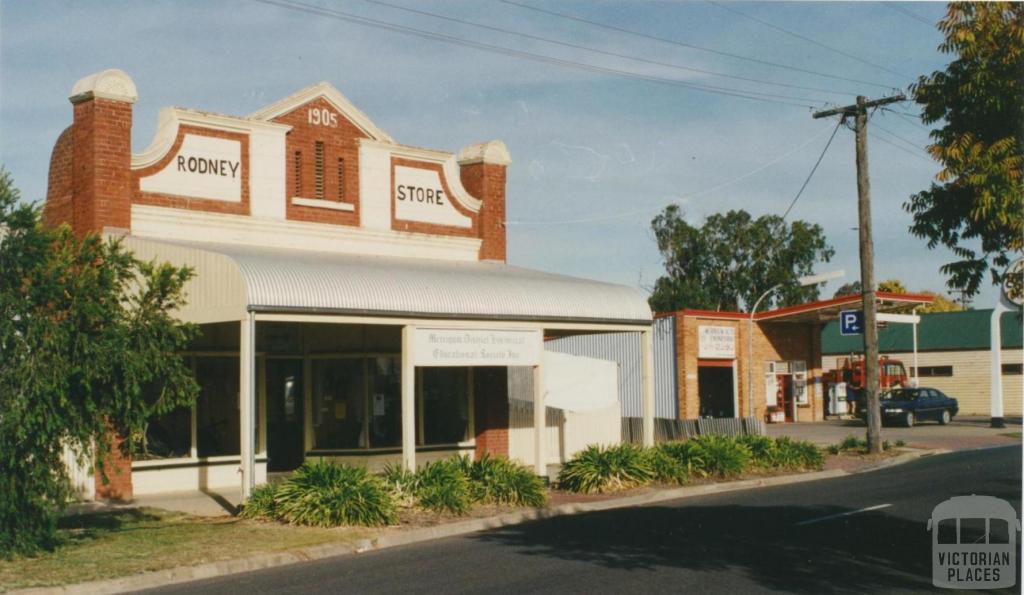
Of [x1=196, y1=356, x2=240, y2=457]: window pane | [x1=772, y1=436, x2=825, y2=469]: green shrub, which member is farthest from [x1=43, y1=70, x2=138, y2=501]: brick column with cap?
[x1=772, y1=436, x2=825, y2=469]: green shrub

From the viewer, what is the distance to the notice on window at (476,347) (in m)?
18.3

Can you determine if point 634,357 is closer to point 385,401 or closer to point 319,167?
point 385,401

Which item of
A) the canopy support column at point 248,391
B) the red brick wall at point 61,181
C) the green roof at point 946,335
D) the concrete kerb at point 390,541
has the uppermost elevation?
the red brick wall at point 61,181

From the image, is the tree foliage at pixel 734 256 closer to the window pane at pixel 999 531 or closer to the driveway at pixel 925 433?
the driveway at pixel 925 433

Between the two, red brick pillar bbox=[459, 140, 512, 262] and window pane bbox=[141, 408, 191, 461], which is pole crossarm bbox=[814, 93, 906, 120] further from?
window pane bbox=[141, 408, 191, 461]

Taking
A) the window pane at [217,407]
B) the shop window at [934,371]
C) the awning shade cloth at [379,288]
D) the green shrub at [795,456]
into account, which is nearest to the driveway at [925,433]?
the green shrub at [795,456]

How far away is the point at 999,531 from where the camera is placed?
13.9 meters

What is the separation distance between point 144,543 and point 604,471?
28.7ft

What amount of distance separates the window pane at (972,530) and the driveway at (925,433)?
56.7 feet

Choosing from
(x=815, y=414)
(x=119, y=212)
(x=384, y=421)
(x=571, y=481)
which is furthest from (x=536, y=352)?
(x=815, y=414)

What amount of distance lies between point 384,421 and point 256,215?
16.2 feet

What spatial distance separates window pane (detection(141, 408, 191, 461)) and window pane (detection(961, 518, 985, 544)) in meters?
12.7

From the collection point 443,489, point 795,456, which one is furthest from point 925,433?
point 443,489

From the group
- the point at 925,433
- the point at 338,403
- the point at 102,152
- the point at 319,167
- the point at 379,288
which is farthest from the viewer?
the point at 925,433
